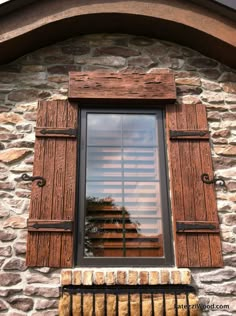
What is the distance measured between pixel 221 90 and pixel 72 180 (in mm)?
1615

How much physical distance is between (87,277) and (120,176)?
85 cm

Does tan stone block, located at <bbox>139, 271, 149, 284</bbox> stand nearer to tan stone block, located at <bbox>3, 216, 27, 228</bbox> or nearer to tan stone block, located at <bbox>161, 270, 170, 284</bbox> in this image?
tan stone block, located at <bbox>161, 270, 170, 284</bbox>

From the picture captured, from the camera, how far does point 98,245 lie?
259 centimetres

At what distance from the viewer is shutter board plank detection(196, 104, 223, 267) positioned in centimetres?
249

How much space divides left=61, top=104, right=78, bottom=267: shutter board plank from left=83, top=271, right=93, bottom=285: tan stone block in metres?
0.15

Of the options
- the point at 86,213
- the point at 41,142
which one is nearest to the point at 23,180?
→ the point at 41,142

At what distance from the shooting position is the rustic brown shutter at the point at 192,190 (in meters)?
2.50

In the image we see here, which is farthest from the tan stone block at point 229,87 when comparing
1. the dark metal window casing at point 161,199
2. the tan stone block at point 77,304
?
the tan stone block at point 77,304

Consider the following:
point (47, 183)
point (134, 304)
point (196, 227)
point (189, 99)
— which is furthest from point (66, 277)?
point (189, 99)

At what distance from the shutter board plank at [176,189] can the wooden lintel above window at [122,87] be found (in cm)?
17

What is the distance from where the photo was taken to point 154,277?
2.36 metres

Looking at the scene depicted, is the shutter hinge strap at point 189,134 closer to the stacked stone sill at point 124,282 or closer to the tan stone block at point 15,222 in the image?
the stacked stone sill at point 124,282

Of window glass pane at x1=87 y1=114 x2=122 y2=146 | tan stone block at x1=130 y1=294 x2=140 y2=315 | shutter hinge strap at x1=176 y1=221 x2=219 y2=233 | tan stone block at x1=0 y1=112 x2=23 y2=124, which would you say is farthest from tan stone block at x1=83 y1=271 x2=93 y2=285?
tan stone block at x1=0 y1=112 x2=23 y2=124

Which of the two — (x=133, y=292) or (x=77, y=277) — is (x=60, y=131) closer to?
(x=77, y=277)
